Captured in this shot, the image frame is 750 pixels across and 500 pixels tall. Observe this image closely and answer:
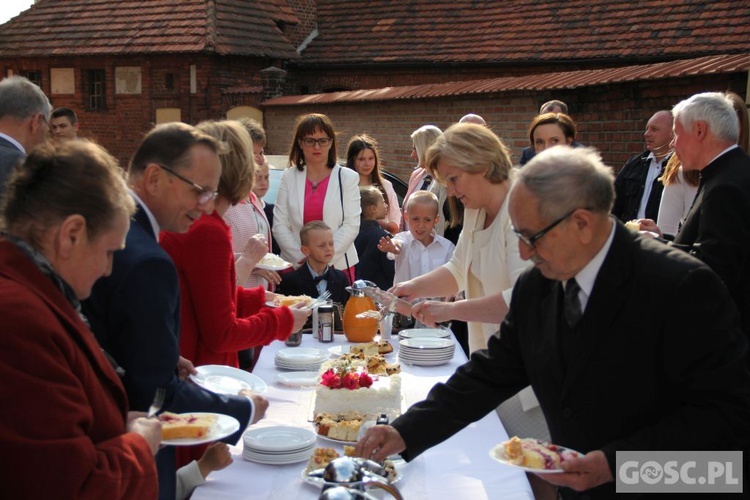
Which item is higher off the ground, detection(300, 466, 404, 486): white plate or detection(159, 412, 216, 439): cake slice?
detection(159, 412, 216, 439): cake slice

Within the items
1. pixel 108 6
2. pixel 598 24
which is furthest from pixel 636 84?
pixel 108 6

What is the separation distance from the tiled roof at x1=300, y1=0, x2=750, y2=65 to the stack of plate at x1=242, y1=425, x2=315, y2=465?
45.7 feet

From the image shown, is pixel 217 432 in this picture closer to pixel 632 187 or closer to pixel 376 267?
pixel 376 267

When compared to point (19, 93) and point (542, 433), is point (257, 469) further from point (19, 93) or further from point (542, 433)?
point (19, 93)

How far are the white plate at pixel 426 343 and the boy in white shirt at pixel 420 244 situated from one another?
5.23 feet

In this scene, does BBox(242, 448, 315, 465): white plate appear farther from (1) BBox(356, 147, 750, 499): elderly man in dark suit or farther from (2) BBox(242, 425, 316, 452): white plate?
(1) BBox(356, 147, 750, 499): elderly man in dark suit

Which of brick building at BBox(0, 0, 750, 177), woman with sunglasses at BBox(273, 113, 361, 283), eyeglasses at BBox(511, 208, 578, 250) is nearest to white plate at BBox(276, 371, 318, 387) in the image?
eyeglasses at BBox(511, 208, 578, 250)

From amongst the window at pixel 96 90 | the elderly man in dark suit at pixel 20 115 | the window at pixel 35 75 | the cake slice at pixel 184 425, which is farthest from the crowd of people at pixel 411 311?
the window at pixel 35 75

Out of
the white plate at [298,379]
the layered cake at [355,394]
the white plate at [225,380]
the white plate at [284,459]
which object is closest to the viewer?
the white plate at [284,459]

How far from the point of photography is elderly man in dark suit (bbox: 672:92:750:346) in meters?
3.88

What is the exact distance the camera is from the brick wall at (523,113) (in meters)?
8.59

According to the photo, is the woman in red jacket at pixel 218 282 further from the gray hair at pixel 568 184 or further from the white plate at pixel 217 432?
the gray hair at pixel 568 184

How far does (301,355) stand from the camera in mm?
4023

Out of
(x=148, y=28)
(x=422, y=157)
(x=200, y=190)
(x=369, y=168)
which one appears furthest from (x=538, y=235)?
(x=148, y=28)
